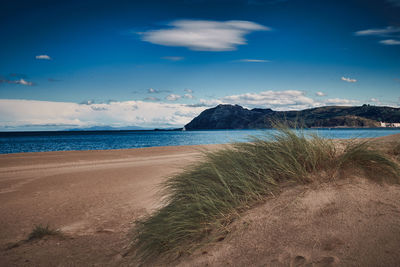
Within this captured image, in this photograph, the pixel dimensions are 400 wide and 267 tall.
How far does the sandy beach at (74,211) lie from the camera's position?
4703mm

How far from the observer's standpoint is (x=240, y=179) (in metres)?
3.75

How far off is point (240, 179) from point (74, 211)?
5.79 metres

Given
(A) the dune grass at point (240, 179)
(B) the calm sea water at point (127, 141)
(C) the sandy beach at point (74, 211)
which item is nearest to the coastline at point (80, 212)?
(C) the sandy beach at point (74, 211)

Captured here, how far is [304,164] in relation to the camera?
3.78 meters

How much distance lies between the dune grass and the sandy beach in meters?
0.91

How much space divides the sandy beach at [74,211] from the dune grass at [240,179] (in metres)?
0.91

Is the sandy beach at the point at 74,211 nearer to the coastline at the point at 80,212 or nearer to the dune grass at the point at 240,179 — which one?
the coastline at the point at 80,212

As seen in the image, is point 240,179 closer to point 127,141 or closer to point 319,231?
point 319,231

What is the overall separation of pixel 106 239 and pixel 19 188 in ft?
23.5

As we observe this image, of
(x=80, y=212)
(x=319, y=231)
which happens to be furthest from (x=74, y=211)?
(x=319, y=231)

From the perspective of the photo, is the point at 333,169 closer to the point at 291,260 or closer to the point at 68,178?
the point at 291,260

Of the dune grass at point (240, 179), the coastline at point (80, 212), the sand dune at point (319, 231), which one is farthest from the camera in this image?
the coastline at point (80, 212)

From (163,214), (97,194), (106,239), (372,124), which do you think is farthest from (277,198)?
(372,124)

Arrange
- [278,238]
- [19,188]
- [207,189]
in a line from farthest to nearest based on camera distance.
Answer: [19,188], [207,189], [278,238]
